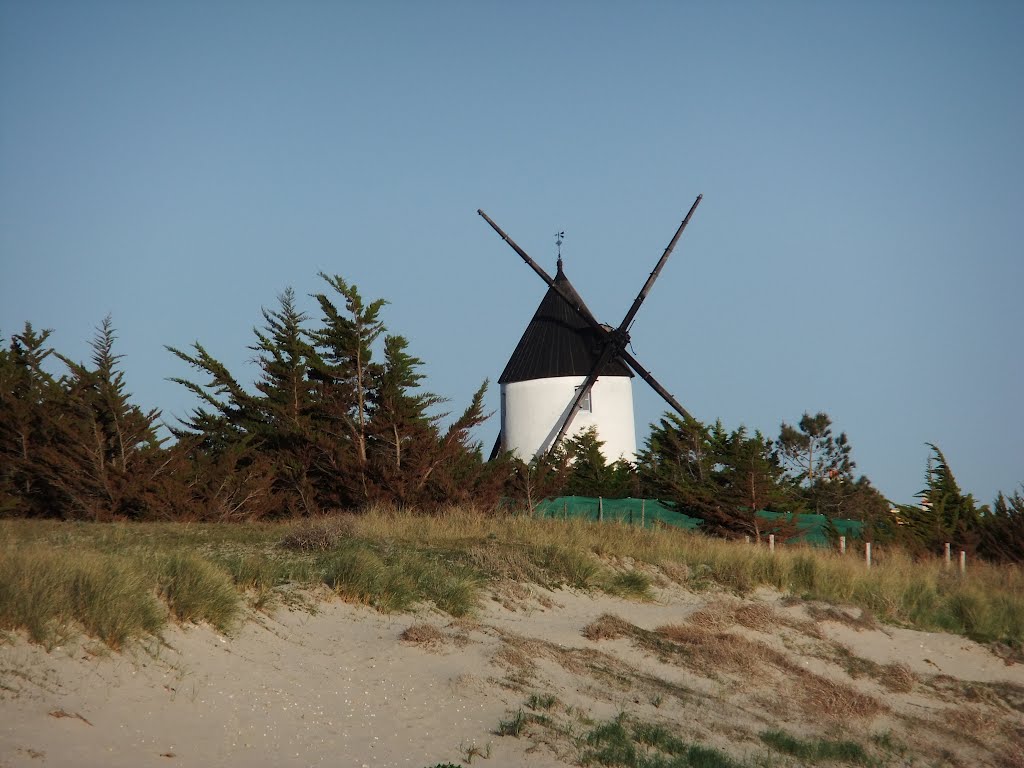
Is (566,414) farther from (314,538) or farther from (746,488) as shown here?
(314,538)

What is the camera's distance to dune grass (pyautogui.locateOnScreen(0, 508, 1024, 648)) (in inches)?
360

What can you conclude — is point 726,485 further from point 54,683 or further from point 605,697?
point 54,683

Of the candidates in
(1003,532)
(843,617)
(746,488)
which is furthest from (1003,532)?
(843,617)

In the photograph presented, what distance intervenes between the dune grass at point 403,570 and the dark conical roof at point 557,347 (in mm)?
23578

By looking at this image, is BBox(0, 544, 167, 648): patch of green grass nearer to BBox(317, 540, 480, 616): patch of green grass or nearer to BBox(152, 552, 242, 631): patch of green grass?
BBox(152, 552, 242, 631): patch of green grass

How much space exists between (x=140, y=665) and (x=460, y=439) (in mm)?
16995

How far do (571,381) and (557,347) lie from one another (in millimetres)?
1910

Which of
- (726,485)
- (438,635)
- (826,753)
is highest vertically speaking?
(726,485)

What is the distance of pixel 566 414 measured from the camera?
43812 millimetres

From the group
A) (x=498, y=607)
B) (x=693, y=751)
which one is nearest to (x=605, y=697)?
(x=693, y=751)

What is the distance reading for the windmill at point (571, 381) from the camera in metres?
43.9

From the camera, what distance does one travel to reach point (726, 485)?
92.2ft

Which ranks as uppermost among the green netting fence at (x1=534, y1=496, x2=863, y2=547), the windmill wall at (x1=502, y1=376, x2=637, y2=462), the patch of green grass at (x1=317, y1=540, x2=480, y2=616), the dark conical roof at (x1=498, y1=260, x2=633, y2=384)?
the dark conical roof at (x1=498, y1=260, x2=633, y2=384)

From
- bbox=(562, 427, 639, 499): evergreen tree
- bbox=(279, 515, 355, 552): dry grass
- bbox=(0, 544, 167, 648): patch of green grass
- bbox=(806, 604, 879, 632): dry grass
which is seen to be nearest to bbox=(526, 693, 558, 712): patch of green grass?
bbox=(0, 544, 167, 648): patch of green grass
